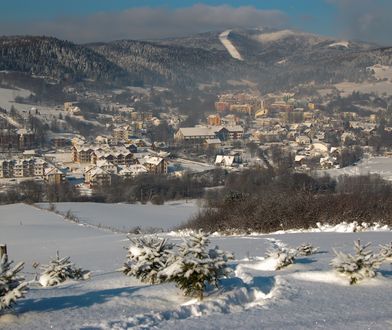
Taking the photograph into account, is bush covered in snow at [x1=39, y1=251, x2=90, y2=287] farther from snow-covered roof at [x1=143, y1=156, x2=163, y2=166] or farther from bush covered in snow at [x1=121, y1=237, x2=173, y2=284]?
snow-covered roof at [x1=143, y1=156, x2=163, y2=166]

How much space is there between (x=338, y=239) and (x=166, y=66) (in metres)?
101

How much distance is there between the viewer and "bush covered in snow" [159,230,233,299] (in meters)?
3.59

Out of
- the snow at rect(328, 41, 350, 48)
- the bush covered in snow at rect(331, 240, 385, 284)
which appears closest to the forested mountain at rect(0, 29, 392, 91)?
the snow at rect(328, 41, 350, 48)

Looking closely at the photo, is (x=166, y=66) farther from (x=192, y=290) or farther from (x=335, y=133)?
(x=192, y=290)

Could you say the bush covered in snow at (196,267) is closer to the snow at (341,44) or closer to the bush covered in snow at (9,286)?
the bush covered in snow at (9,286)

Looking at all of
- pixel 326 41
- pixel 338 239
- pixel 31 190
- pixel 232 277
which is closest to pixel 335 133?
pixel 31 190

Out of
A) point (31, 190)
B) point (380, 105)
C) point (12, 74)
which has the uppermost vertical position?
point (12, 74)

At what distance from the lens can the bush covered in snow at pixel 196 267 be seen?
3588 mm

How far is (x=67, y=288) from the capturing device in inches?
167

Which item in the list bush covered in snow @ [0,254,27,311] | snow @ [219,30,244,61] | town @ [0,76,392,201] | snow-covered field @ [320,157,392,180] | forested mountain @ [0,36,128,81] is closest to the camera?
bush covered in snow @ [0,254,27,311]

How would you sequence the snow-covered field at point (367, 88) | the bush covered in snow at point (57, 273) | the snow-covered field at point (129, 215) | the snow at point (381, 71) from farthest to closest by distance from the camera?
the snow at point (381, 71)
the snow-covered field at point (367, 88)
the snow-covered field at point (129, 215)
the bush covered in snow at point (57, 273)

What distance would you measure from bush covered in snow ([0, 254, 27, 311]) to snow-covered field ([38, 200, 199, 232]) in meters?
11.8

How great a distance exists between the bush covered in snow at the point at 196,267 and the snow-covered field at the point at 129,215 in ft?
37.4

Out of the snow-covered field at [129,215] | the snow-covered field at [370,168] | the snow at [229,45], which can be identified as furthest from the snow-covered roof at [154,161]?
the snow at [229,45]
